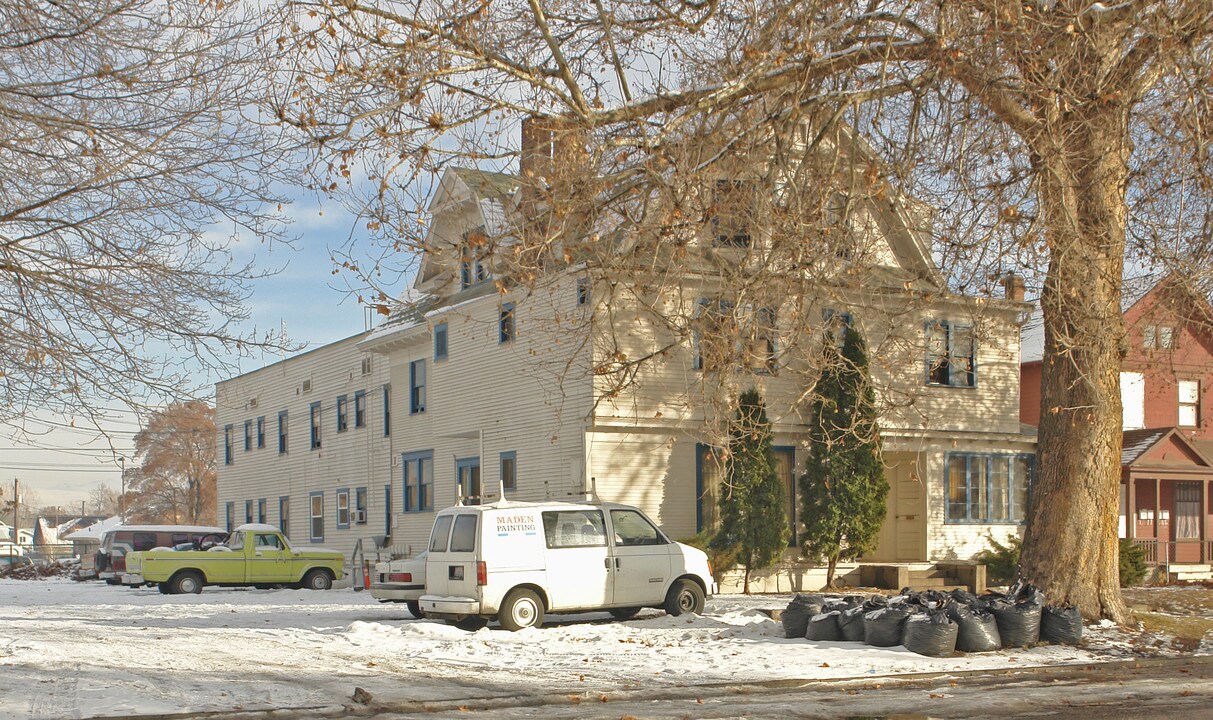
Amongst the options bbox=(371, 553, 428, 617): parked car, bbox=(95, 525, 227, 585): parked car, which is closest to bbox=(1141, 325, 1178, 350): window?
bbox=(371, 553, 428, 617): parked car

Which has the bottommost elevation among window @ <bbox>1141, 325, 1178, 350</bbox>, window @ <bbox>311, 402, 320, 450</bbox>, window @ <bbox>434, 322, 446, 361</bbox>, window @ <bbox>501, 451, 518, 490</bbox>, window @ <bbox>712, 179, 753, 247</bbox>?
window @ <bbox>501, 451, 518, 490</bbox>

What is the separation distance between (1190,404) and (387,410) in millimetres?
25343

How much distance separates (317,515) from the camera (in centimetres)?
4225

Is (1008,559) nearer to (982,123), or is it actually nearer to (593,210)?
(982,123)

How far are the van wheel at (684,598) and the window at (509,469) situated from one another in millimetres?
10156

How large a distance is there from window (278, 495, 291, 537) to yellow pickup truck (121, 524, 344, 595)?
10067mm

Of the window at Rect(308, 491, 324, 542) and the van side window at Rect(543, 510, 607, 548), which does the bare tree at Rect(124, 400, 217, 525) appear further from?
the van side window at Rect(543, 510, 607, 548)

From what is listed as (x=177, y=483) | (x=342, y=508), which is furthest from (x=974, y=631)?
(x=177, y=483)

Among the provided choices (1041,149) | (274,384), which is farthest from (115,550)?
(1041,149)

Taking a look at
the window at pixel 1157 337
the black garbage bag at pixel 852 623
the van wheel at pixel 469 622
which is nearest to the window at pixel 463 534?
the van wheel at pixel 469 622

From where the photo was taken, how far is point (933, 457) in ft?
103

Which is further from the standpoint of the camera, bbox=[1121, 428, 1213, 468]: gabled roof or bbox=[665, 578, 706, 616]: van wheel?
bbox=[1121, 428, 1213, 468]: gabled roof

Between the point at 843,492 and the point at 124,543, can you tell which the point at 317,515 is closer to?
the point at 124,543

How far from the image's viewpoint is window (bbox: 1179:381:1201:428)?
133 ft
